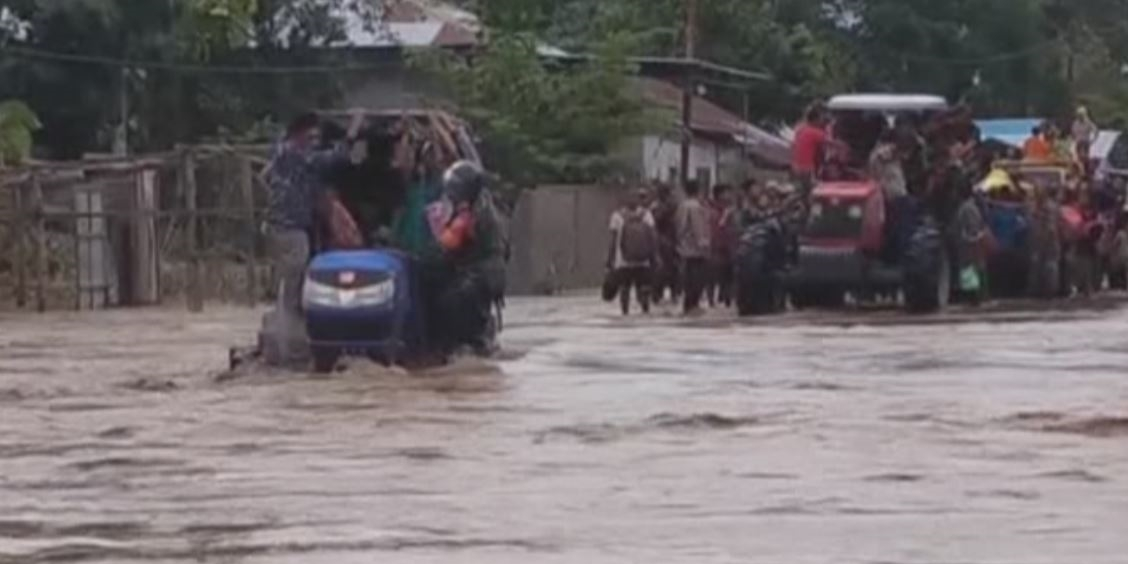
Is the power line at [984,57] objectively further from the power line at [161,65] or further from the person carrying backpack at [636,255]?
the person carrying backpack at [636,255]

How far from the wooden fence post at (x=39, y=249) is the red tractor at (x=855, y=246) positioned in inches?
383

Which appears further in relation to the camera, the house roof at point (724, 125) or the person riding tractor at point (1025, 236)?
the house roof at point (724, 125)

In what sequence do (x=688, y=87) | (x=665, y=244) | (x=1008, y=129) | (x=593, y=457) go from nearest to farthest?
1. (x=593, y=457)
2. (x=665, y=244)
3. (x=688, y=87)
4. (x=1008, y=129)

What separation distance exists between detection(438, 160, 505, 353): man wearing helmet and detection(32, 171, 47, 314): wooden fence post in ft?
52.9

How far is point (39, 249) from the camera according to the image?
3616cm

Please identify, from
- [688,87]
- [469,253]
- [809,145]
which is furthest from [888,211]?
[688,87]

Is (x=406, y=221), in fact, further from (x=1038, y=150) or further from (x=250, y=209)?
(x=1038, y=150)

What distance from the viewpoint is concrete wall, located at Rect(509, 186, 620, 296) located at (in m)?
45.7

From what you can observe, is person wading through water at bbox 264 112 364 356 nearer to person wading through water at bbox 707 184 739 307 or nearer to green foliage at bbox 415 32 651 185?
person wading through water at bbox 707 184 739 307

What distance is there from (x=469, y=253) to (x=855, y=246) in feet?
31.2

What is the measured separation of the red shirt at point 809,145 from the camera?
29750 mm

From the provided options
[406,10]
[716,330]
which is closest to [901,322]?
[716,330]

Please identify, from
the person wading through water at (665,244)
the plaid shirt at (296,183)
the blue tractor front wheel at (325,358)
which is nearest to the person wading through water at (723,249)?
the person wading through water at (665,244)

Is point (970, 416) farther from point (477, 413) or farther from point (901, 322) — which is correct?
point (901, 322)
